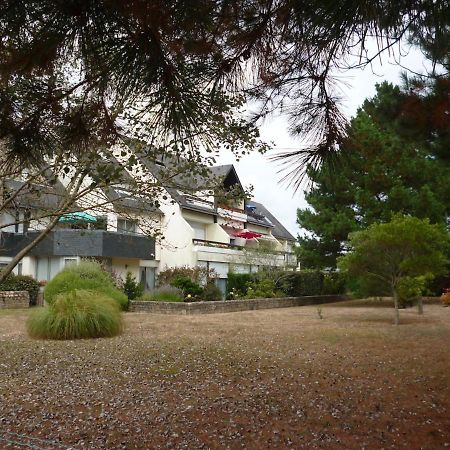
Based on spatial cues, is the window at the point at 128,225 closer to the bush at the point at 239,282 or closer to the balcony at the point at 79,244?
the balcony at the point at 79,244

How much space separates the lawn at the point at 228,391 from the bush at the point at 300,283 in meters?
12.4

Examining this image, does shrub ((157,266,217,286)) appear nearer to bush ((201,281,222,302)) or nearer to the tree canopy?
bush ((201,281,222,302))

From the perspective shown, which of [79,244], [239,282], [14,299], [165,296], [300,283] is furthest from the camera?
[300,283]

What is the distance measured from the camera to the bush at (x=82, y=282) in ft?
52.5

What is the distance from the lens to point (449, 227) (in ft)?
→ 72.3

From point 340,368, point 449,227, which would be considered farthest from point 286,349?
point 449,227

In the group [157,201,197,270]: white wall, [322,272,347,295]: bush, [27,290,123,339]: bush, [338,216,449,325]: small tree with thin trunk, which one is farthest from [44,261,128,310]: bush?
A: [322,272,347,295]: bush

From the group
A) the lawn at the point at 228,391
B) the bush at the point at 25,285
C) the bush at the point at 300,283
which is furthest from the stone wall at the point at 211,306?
the lawn at the point at 228,391

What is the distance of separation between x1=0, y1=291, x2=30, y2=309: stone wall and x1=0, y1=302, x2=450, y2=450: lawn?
276 inches

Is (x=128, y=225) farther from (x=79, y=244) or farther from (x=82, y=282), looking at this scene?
(x=79, y=244)

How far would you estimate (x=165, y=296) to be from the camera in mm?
19250

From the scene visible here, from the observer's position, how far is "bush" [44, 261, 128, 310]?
52.5 feet

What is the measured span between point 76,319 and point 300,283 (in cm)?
1544

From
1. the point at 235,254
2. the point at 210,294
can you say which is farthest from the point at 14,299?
the point at 235,254
